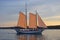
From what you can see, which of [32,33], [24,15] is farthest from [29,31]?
[24,15]

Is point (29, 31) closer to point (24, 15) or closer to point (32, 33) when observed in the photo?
point (32, 33)

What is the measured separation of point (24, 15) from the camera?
3297 inches

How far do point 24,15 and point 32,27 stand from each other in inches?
231

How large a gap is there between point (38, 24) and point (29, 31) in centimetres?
403

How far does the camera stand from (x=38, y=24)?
80.2m

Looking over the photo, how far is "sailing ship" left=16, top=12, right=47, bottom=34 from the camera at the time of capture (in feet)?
261

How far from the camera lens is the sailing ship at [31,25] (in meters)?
79.5

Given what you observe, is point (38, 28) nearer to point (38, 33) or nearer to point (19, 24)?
point (38, 33)

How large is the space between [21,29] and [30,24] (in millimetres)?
5333

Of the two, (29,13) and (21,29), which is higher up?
(29,13)

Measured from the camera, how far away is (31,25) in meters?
79.6

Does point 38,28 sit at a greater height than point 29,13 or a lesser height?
lesser

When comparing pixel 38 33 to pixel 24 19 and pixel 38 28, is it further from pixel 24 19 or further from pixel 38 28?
pixel 24 19

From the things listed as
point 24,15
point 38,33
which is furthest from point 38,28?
point 24,15
